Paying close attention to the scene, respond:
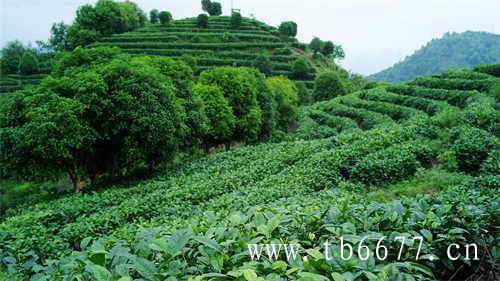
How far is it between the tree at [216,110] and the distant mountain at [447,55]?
76.0m

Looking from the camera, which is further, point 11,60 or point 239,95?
point 11,60

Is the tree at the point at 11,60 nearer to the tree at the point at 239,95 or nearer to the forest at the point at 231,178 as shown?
the forest at the point at 231,178

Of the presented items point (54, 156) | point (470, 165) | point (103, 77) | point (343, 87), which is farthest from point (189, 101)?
point (343, 87)

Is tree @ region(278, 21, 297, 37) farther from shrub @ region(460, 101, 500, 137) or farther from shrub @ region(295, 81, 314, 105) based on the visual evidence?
shrub @ region(460, 101, 500, 137)

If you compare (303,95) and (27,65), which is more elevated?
(27,65)

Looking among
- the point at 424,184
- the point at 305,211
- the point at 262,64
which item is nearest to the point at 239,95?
the point at 424,184

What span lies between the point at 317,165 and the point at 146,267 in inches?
420

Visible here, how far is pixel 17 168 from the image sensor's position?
41.9 feet

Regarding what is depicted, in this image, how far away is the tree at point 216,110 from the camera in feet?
68.7

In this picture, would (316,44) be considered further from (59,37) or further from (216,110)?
(216,110)

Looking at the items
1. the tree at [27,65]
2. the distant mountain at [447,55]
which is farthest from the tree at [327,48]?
the tree at [27,65]

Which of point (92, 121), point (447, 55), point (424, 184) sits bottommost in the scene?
point (424, 184)

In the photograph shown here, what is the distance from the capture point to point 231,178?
11930 mm

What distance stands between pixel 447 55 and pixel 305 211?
106 m
